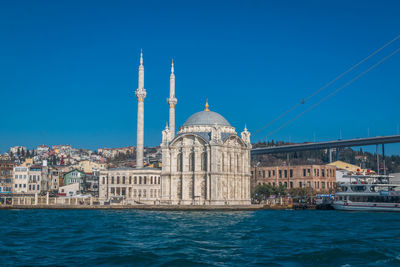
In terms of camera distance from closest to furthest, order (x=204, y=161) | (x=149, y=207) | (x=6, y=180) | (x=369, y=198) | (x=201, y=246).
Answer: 1. (x=201, y=246)
2. (x=369, y=198)
3. (x=149, y=207)
4. (x=204, y=161)
5. (x=6, y=180)

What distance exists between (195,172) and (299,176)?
2905 centimetres

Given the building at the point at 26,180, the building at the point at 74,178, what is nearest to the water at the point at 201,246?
the building at the point at 26,180

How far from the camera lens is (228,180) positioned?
186 feet

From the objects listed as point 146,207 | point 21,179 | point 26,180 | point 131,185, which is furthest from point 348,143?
point 21,179

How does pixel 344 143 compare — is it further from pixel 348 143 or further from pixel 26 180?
pixel 26 180

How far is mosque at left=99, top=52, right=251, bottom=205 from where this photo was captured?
55.2 m

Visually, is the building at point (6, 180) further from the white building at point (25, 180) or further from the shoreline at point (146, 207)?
the shoreline at point (146, 207)

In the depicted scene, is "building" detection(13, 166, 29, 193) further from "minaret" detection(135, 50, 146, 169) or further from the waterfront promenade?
"minaret" detection(135, 50, 146, 169)

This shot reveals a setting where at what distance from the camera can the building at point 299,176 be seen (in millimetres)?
78875

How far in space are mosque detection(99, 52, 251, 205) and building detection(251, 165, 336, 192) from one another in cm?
2100

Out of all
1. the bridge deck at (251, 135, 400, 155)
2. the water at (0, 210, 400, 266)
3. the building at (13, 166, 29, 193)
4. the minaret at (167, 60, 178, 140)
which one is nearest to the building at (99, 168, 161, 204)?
the minaret at (167, 60, 178, 140)

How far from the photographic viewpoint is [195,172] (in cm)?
5588

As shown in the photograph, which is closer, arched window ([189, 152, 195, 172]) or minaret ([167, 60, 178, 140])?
arched window ([189, 152, 195, 172])

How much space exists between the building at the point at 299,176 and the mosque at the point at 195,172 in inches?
827
